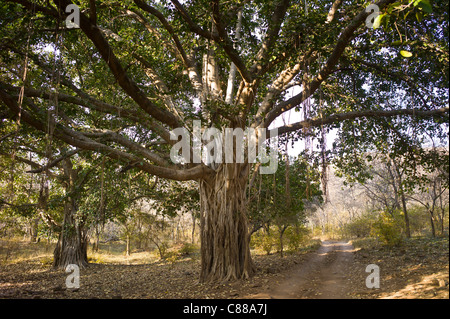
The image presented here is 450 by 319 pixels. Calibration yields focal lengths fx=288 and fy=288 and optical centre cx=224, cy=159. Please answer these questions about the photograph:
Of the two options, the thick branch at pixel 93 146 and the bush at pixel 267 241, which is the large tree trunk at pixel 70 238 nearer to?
the thick branch at pixel 93 146

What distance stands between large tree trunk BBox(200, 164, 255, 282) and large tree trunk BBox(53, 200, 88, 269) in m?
7.91

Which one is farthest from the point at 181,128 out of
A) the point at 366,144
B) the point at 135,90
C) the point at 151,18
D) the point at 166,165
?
the point at 366,144

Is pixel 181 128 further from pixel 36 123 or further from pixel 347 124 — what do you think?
pixel 347 124

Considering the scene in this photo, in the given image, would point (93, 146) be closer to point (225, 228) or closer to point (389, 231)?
point (225, 228)

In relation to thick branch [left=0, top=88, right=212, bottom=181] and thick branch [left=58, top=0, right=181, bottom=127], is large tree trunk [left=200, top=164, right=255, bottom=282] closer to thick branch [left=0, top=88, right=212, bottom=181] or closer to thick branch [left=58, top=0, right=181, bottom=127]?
thick branch [left=0, top=88, right=212, bottom=181]

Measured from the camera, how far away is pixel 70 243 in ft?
40.6

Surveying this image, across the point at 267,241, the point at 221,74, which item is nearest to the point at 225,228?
the point at 221,74

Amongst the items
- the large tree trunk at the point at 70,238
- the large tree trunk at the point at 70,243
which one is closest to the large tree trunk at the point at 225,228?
the large tree trunk at the point at 70,238

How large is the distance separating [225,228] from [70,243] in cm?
934

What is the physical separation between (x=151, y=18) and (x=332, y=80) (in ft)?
16.3

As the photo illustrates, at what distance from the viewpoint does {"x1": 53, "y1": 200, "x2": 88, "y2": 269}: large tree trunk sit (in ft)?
39.3

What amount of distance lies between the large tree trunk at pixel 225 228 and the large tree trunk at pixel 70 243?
7905 millimetres

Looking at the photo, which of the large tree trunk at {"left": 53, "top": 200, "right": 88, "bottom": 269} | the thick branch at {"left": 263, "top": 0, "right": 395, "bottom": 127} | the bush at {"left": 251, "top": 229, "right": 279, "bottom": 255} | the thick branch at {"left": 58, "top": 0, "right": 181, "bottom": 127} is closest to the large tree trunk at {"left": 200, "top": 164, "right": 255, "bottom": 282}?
the thick branch at {"left": 263, "top": 0, "right": 395, "bottom": 127}
